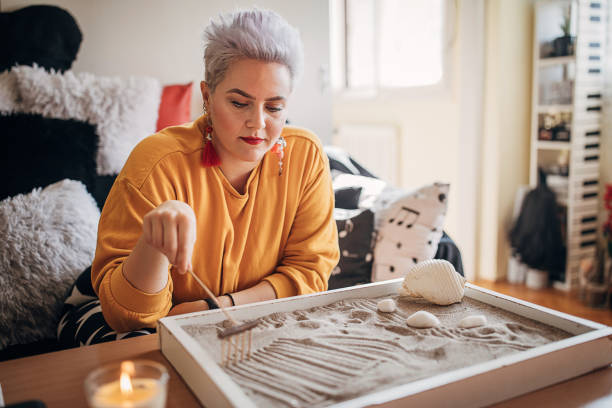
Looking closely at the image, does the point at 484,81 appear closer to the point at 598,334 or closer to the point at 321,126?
the point at 321,126

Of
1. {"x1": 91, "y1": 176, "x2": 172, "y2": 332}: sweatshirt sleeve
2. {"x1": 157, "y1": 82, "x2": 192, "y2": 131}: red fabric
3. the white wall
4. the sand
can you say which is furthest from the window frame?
the sand

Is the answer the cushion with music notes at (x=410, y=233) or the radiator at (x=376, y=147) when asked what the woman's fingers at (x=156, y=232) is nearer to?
the cushion with music notes at (x=410, y=233)

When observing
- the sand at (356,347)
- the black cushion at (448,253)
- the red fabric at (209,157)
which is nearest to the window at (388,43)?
the black cushion at (448,253)

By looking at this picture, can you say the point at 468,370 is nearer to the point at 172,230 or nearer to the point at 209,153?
the point at 172,230

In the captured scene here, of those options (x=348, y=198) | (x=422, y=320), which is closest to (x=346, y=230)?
(x=348, y=198)

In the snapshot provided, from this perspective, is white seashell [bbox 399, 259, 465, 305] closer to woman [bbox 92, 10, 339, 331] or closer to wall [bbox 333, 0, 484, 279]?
woman [bbox 92, 10, 339, 331]

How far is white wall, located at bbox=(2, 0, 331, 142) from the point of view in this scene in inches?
80.2

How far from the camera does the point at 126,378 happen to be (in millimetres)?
580

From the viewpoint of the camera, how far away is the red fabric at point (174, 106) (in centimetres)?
204

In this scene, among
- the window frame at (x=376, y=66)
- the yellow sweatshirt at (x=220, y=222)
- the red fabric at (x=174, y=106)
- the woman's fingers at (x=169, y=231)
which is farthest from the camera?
the window frame at (x=376, y=66)

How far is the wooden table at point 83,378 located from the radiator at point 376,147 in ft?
10.2

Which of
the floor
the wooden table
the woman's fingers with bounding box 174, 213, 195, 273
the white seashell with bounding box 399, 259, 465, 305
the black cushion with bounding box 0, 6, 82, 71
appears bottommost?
the floor

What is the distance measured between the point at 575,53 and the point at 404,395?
2730mm

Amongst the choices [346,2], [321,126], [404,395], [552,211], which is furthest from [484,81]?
[404,395]
